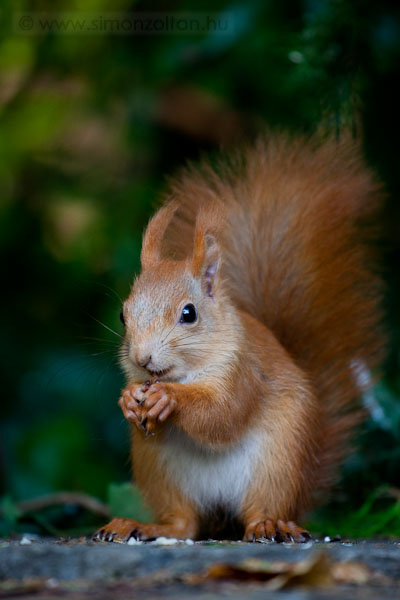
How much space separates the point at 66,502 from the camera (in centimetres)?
227

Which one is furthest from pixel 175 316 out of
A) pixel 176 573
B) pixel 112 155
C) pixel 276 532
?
pixel 112 155

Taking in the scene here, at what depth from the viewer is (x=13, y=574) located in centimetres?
113

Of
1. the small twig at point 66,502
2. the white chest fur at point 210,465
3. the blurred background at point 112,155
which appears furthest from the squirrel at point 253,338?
the small twig at point 66,502

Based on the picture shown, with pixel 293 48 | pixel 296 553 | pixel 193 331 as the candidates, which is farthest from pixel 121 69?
pixel 296 553

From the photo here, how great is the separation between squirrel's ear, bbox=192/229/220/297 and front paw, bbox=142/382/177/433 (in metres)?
0.29

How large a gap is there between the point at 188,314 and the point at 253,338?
19 centimetres

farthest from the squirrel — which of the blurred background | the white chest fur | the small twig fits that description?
the small twig

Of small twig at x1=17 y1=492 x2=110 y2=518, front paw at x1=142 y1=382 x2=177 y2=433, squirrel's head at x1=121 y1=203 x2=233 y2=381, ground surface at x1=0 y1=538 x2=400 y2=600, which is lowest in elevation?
small twig at x1=17 y1=492 x2=110 y2=518

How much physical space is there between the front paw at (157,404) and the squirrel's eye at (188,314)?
167mm

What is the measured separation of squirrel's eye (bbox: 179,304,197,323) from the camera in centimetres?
174

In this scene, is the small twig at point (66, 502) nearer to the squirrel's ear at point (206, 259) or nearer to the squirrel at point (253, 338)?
the squirrel at point (253, 338)

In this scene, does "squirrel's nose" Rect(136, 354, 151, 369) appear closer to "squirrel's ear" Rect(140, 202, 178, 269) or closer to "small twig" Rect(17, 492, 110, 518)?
"squirrel's ear" Rect(140, 202, 178, 269)

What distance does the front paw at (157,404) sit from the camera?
1596 mm

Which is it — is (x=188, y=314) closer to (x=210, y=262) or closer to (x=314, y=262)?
(x=210, y=262)
